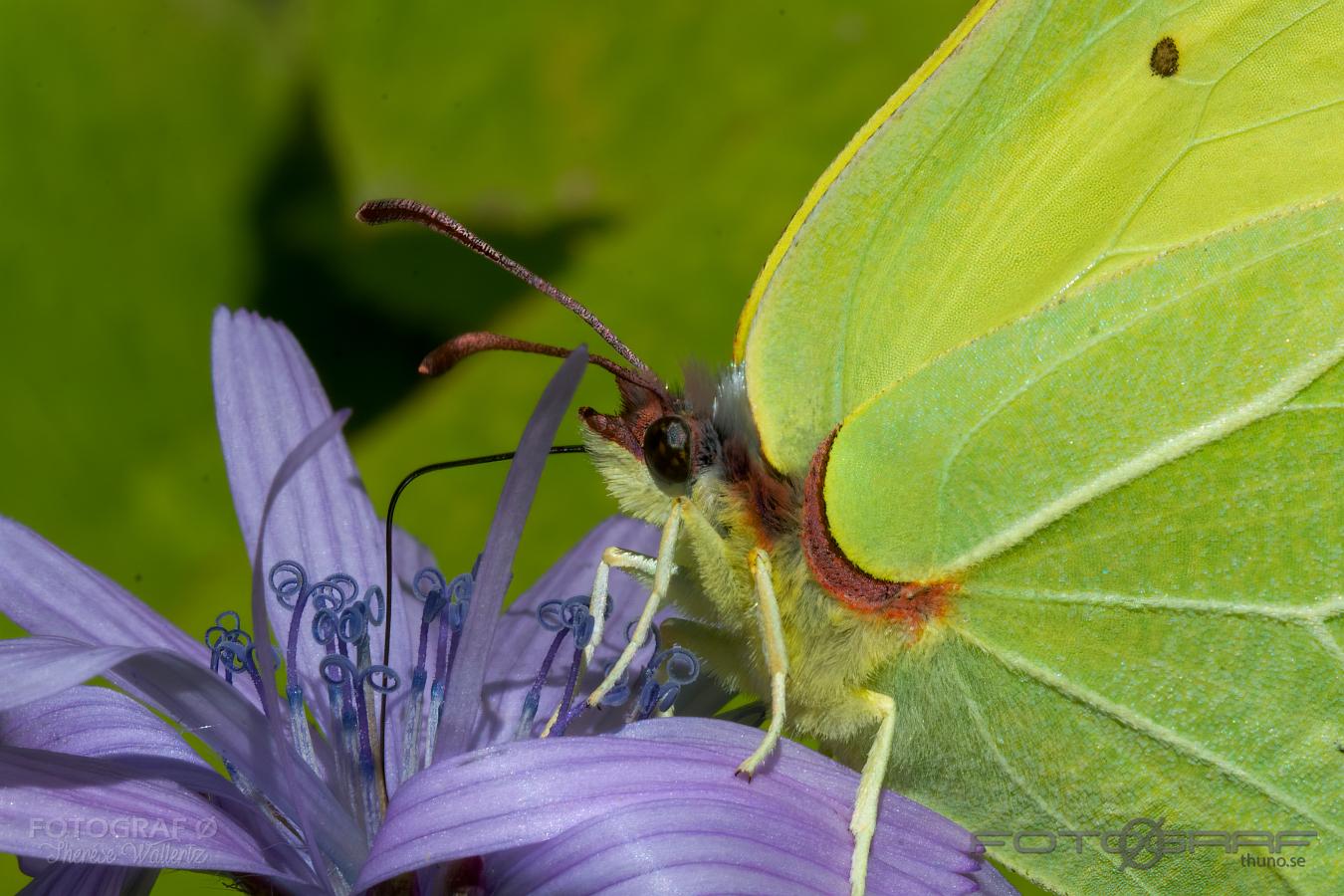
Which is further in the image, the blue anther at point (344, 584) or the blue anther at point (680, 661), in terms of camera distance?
the blue anther at point (344, 584)

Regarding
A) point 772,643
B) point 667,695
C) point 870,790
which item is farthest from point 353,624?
point 870,790

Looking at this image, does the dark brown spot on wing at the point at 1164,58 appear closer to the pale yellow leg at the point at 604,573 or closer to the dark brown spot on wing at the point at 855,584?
the dark brown spot on wing at the point at 855,584

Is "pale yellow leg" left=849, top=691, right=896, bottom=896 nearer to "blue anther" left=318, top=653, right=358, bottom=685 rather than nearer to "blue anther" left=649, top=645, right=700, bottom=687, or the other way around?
"blue anther" left=649, top=645, right=700, bottom=687

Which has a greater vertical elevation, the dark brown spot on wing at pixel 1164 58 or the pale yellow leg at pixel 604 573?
the dark brown spot on wing at pixel 1164 58

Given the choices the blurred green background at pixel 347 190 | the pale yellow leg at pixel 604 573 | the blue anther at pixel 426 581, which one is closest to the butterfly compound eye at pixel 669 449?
the pale yellow leg at pixel 604 573

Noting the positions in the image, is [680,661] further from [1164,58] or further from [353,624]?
[1164,58]

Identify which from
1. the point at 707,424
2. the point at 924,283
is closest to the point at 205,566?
the point at 707,424

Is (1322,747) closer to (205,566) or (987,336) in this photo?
(987,336)
